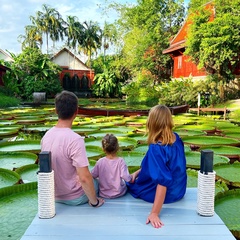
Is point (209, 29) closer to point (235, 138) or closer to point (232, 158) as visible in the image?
point (235, 138)

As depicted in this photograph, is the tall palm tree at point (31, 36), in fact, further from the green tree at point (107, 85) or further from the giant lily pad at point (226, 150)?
the giant lily pad at point (226, 150)

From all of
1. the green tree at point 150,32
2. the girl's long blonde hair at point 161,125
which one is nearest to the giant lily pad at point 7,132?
the girl's long blonde hair at point 161,125

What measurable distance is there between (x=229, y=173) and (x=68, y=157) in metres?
2.91

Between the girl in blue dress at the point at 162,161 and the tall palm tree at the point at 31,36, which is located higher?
the tall palm tree at the point at 31,36

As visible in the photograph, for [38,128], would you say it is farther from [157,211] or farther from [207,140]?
[157,211]

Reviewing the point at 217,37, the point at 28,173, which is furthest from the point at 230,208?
the point at 217,37

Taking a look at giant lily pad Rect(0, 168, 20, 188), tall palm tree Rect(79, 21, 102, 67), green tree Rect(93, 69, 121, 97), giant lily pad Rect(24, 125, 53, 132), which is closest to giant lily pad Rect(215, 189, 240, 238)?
giant lily pad Rect(0, 168, 20, 188)

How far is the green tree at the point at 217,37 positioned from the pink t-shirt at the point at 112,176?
13953 millimetres

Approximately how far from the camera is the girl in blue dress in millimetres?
2158

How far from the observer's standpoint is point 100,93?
33750 mm

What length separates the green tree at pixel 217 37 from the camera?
14977 millimetres

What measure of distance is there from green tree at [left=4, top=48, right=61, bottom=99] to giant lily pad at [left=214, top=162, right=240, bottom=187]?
23783 mm

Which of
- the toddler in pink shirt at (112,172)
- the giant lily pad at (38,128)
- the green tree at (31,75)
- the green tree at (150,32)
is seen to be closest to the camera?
the toddler in pink shirt at (112,172)

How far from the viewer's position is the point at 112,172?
2.56 meters
